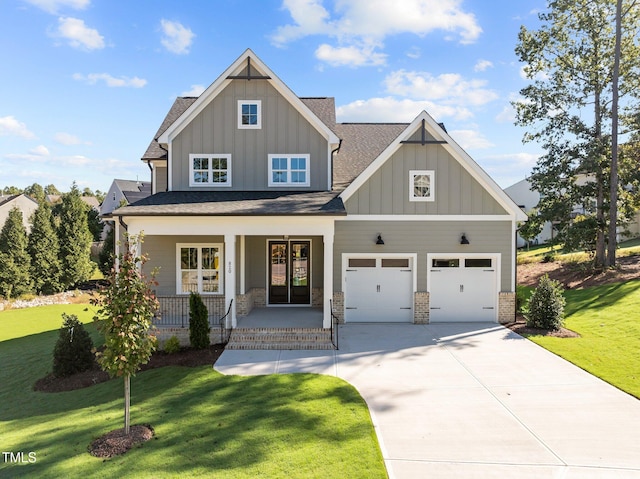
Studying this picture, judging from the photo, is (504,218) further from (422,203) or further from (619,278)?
(619,278)

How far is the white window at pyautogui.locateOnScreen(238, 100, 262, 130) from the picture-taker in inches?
603

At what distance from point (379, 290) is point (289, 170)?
5578 mm

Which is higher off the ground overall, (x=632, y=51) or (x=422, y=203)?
(x=632, y=51)

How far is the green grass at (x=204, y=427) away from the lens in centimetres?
602

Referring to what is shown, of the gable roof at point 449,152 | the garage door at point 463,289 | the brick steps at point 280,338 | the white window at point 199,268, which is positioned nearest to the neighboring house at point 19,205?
the white window at point 199,268

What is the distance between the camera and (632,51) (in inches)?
792

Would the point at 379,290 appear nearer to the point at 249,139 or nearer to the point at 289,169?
the point at 289,169

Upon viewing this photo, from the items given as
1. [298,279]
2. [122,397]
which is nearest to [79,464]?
[122,397]

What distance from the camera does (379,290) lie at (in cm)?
1460

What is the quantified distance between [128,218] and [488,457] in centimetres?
1144

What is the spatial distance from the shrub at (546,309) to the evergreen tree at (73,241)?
26.9 metres

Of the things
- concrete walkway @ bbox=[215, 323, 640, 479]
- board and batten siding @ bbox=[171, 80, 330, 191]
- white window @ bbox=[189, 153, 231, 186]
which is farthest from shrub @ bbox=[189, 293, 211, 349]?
white window @ bbox=[189, 153, 231, 186]

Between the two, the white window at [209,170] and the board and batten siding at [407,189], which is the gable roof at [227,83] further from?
the board and batten siding at [407,189]

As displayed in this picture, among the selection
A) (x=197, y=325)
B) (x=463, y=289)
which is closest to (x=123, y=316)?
(x=197, y=325)
